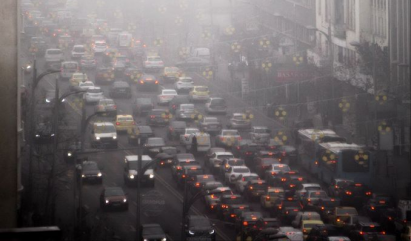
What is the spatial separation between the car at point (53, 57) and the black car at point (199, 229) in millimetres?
36314

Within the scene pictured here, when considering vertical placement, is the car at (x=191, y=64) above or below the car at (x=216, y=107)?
above

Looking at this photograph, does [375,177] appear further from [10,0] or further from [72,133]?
[10,0]

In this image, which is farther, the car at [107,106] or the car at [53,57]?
the car at [53,57]

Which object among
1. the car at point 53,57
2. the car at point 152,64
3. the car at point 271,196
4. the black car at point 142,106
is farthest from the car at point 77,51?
the car at point 271,196

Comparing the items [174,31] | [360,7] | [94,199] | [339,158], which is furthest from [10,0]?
[174,31]

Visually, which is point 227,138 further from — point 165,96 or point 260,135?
point 165,96

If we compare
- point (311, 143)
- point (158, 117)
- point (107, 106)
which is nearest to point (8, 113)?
point (311, 143)

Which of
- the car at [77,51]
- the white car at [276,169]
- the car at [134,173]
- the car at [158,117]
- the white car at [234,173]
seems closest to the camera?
the car at [134,173]

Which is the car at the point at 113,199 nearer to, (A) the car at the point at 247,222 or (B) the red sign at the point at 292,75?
(A) the car at the point at 247,222

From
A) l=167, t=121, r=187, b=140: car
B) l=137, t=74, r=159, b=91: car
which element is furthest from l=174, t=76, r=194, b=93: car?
l=167, t=121, r=187, b=140: car

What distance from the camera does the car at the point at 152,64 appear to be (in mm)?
70375

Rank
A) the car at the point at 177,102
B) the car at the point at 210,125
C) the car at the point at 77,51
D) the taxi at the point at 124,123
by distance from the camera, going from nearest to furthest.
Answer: the taxi at the point at 124,123 → the car at the point at 210,125 → the car at the point at 177,102 → the car at the point at 77,51

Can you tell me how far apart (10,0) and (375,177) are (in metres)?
34.1

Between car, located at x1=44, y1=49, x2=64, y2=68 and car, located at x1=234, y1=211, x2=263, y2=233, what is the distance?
118 ft
